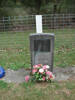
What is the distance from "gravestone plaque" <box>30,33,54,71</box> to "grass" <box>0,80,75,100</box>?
58 centimetres

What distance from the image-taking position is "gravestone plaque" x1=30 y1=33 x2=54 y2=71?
3.39 meters

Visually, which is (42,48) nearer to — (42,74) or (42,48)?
(42,48)

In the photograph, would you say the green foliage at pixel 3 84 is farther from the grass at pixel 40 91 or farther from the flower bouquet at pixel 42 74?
the flower bouquet at pixel 42 74

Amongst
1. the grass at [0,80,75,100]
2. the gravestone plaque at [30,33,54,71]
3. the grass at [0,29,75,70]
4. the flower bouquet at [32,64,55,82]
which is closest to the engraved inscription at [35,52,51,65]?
the gravestone plaque at [30,33,54,71]

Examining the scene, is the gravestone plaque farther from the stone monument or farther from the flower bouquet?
the flower bouquet

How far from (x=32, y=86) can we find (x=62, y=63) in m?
1.59

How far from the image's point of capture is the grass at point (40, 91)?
299 cm

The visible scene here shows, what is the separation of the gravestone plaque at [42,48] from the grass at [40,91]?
0.58 m

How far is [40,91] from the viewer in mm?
3164

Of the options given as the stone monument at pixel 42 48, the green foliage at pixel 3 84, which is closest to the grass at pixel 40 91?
the green foliage at pixel 3 84

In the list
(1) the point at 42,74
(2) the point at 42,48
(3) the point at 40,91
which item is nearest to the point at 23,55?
(2) the point at 42,48

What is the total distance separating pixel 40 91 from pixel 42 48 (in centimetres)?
99

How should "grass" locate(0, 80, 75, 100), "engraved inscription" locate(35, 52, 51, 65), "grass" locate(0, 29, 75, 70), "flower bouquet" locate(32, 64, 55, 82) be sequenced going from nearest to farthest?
"grass" locate(0, 80, 75, 100) → "flower bouquet" locate(32, 64, 55, 82) → "engraved inscription" locate(35, 52, 51, 65) → "grass" locate(0, 29, 75, 70)

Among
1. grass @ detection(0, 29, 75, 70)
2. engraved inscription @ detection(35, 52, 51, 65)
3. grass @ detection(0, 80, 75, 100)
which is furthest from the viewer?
grass @ detection(0, 29, 75, 70)
